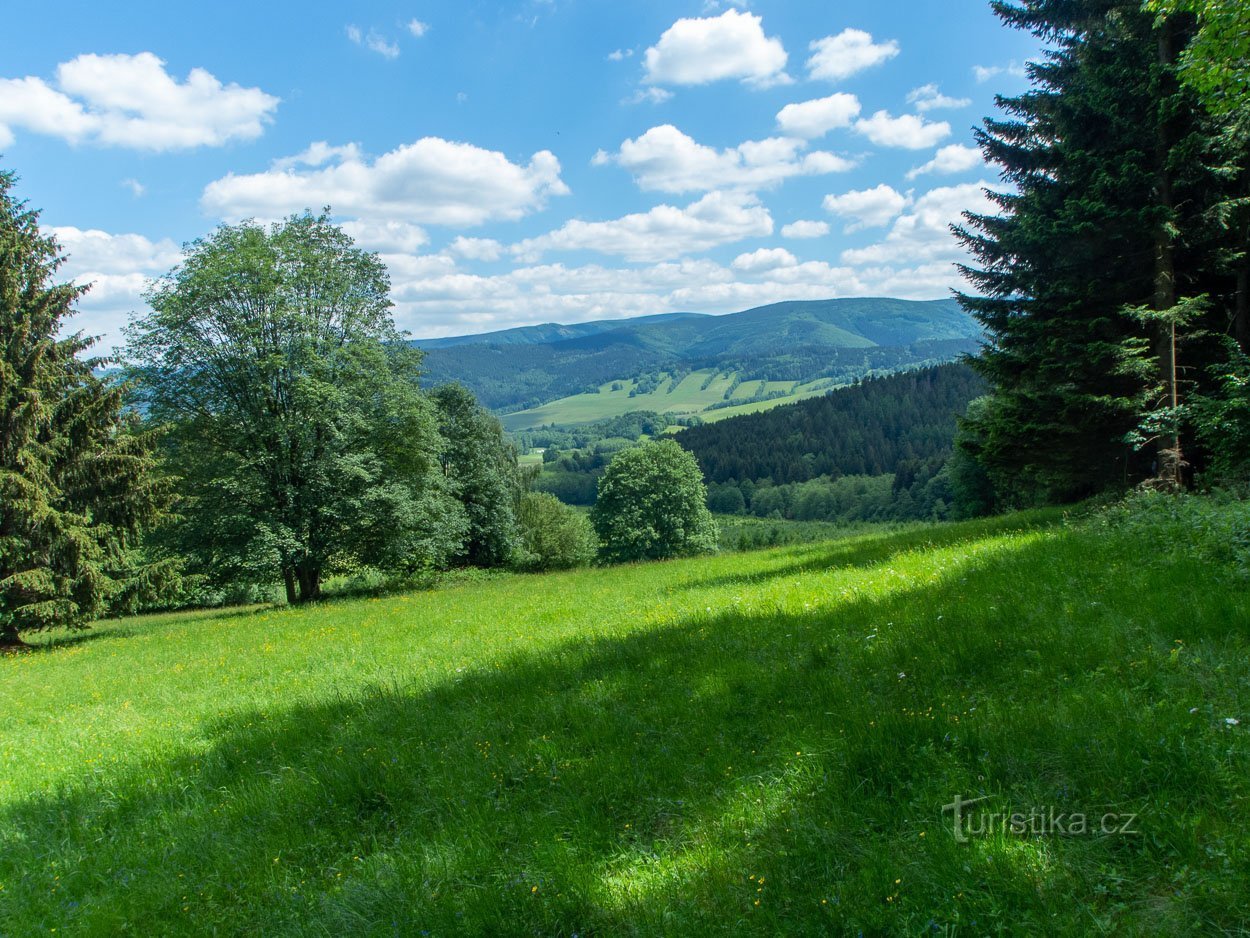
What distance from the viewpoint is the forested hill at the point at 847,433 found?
156m

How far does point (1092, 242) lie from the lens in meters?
14.0

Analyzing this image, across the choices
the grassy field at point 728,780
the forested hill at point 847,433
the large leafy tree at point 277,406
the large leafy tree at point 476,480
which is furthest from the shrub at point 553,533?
the forested hill at point 847,433

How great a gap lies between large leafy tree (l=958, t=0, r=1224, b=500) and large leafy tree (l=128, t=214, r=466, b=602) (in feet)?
72.0

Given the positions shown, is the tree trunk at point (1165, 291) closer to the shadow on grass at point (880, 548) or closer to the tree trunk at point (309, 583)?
the shadow on grass at point (880, 548)

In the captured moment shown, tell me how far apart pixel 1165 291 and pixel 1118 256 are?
140 centimetres

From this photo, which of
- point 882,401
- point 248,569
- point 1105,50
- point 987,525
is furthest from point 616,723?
point 882,401

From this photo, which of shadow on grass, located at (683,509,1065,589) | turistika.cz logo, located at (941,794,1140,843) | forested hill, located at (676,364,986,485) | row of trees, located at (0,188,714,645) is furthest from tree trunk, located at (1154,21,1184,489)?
forested hill, located at (676,364,986,485)

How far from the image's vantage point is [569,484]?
15575 centimetres

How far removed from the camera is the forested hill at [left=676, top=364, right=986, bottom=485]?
15588cm

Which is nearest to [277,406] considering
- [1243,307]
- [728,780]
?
[728,780]

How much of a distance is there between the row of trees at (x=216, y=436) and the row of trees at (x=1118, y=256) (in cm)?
2215

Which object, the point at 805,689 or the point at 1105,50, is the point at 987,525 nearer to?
the point at 1105,50

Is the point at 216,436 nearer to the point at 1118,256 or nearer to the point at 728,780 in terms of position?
the point at 728,780

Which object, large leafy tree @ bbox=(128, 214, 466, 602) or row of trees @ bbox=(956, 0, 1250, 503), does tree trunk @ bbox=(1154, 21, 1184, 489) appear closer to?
row of trees @ bbox=(956, 0, 1250, 503)
